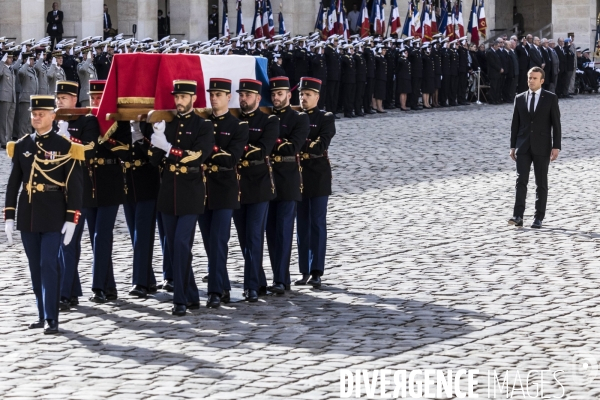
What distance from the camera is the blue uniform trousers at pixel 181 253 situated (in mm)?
9891

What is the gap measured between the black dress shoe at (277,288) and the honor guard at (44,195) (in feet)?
6.74

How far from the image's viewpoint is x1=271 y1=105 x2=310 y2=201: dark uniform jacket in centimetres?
1089

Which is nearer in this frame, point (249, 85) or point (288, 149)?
point (249, 85)

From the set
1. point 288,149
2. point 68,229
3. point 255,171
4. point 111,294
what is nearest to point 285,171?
point 288,149

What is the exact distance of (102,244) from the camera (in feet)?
34.9

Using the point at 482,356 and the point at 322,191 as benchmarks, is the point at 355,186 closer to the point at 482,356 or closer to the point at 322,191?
the point at 322,191

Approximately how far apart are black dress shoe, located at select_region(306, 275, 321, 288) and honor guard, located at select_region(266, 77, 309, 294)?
248 mm

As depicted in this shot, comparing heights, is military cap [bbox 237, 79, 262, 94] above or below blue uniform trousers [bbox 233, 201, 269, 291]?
above

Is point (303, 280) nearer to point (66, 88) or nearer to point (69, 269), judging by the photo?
point (69, 269)

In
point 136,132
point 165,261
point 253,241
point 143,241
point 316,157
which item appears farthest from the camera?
point 316,157

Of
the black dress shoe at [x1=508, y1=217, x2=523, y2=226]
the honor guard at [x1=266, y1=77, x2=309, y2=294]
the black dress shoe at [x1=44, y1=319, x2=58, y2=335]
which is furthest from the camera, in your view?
the black dress shoe at [x1=508, y1=217, x2=523, y2=226]

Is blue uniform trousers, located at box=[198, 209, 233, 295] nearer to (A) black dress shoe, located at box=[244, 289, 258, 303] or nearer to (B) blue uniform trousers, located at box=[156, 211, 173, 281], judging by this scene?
(A) black dress shoe, located at box=[244, 289, 258, 303]

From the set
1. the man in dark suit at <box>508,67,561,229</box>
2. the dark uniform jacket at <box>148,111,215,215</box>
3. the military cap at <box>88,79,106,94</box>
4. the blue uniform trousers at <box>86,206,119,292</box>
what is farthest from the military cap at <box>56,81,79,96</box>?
the man in dark suit at <box>508,67,561,229</box>

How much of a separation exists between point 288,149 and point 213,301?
1528 mm
